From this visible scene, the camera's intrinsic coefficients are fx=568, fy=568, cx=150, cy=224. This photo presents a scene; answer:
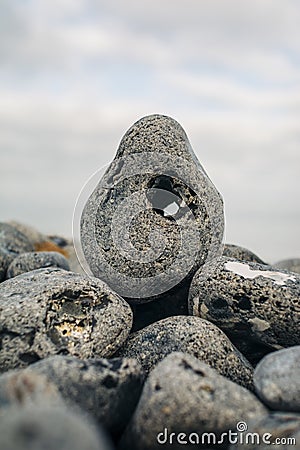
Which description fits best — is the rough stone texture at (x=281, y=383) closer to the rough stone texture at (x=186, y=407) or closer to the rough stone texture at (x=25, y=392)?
the rough stone texture at (x=186, y=407)

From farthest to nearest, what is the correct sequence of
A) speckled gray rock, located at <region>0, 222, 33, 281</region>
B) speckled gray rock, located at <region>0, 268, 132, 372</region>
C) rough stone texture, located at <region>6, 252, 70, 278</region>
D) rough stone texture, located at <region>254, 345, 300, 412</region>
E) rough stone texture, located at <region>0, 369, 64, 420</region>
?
speckled gray rock, located at <region>0, 222, 33, 281</region> < rough stone texture, located at <region>6, 252, 70, 278</region> < speckled gray rock, located at <region>0, 268, 132, 372</region> < rough stone texture, located at <region>254, 345, 300, 412</region> < rough stone texture, located at <region>0, 369, 64, 420</region>

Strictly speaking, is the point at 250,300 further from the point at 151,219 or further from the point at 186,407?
the point at 186,407

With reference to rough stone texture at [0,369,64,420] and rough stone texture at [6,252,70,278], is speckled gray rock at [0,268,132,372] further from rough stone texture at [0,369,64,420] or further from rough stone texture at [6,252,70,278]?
rough stone texture at [6,252,70,278]

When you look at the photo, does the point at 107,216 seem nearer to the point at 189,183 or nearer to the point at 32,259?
the point at 189,183

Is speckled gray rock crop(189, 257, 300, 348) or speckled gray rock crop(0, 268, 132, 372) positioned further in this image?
speckled gray rock crop(189, 257, 300, 348)

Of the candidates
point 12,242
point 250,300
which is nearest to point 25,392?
point 250,300

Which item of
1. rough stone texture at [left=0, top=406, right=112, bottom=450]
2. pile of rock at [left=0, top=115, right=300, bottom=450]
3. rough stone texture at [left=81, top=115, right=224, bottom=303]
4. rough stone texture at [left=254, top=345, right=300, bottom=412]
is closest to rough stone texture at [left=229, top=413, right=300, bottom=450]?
pile of rock at [left=0, top=115, right=300, bottom=450]
